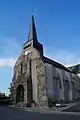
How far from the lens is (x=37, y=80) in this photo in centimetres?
3322

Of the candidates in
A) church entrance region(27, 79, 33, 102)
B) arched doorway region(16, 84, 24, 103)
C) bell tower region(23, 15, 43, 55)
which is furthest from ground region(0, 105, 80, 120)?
bell tower region(23, 15, 43, 55)

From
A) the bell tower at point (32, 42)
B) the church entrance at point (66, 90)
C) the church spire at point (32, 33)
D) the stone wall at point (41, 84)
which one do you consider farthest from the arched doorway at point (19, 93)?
the church spire at point (32, 33)

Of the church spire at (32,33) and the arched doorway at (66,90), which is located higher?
the church spire at (32,33)

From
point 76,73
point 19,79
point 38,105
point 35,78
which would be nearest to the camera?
point 38,105

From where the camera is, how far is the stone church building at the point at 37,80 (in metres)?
31.9

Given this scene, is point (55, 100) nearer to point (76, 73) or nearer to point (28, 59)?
point (28, 59)

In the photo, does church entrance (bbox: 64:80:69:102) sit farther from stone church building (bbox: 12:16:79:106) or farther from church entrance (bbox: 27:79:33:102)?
church entrance (bbox: 27:79:33:102)

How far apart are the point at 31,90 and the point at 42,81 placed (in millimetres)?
3563

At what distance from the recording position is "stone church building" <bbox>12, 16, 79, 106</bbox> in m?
31.9

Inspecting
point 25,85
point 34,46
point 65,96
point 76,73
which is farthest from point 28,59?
point 76,73

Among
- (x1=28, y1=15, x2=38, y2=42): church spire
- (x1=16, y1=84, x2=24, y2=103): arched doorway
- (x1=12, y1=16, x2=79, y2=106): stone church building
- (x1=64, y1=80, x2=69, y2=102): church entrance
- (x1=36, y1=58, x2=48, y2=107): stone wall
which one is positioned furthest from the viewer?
(x1=28, y1=15, x2=38, y2=42): church spire

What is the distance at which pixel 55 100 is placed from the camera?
32.4m

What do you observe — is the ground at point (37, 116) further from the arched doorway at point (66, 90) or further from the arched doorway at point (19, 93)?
the arched doorway at point (66, 90)

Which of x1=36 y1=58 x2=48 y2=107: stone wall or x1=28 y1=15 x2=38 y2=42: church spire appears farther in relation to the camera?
x1=28 y1=15 x2=38 y2=42: church spire
